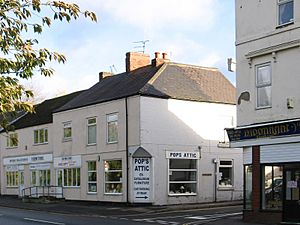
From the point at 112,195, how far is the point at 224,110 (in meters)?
9.10

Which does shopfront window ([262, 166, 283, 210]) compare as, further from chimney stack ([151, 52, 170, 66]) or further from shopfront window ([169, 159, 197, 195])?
chimney stack ([151, 52, 170, 66])

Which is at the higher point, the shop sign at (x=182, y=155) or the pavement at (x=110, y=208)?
the shop sign at (x=182, y=155)

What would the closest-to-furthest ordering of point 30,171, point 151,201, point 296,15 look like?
point 296,15, point 151,201, point 30,171

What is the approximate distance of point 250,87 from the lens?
2078 cm

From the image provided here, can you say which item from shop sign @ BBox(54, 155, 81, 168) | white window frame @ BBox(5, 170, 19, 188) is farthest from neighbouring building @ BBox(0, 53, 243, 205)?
white window frame @ BBox(5, 170, 19, 188)

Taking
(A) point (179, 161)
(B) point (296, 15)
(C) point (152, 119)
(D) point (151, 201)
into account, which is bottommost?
(D) point (151, 201)

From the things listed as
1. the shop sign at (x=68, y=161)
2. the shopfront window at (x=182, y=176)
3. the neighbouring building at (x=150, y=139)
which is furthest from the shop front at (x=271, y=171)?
the shop sign at (x=68, y=161)

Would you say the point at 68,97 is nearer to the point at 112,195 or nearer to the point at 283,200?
the point at 112,195

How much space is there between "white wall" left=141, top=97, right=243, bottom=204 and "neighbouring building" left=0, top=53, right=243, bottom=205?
0.19 feet

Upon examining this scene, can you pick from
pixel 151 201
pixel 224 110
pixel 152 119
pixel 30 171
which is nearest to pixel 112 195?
pixel 151 201

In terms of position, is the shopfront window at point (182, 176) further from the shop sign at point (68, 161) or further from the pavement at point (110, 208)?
the shop sign at point (68, 161)

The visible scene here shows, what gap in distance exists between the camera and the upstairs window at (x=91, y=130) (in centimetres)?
3390

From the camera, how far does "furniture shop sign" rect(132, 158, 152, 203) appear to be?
1168 inches

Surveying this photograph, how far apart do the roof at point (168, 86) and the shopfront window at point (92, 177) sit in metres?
3.98
